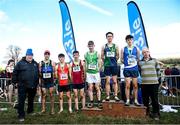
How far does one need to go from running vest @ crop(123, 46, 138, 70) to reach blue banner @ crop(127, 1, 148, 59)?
8.22ft

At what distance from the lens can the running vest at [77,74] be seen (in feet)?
29.2

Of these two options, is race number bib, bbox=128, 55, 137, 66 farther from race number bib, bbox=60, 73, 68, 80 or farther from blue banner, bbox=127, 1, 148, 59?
blue banner, bbox=127, 1, 148, 59

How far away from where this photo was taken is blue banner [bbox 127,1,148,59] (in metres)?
10.6

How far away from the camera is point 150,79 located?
7.82 meters

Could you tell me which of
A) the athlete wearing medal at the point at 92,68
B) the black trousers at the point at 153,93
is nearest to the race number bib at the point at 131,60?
the black trousers at the point at 153,93

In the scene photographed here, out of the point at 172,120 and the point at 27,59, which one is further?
the point at 27,59

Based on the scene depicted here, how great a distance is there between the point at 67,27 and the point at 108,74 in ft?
16.0

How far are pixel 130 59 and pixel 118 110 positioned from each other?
4.83 ft

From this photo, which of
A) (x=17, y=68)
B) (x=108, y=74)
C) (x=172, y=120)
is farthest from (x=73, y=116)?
(x=172, y=120)

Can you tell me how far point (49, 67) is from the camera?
8.67 metres

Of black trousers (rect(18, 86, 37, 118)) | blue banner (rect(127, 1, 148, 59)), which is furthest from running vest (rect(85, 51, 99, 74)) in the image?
blue banner (rect(127, 1, 148, 59))

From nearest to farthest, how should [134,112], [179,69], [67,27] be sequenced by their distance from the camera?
[134,112] → [67,27] → [179,69]

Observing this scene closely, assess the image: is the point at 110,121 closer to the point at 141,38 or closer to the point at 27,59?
the point at 27,59

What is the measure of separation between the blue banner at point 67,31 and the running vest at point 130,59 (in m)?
4.15
